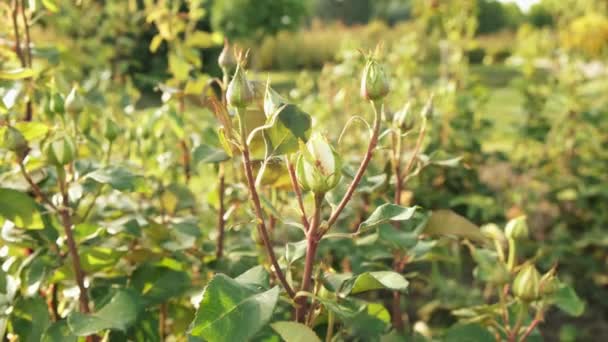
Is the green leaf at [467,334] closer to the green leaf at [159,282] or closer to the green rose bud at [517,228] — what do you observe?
the green rose bud at [517,228]

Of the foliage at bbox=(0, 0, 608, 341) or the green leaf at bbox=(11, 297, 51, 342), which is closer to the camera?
the foliage at bbox=(0, 0, 608, 341)

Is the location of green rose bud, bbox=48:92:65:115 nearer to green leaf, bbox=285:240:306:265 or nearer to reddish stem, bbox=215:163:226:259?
reddish stem, bbox=215:163:226:259

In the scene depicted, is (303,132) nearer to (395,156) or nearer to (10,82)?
(395,156)

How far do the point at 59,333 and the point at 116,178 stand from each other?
0.62ft

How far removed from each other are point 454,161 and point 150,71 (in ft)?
16.2

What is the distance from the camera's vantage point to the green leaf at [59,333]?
75cm

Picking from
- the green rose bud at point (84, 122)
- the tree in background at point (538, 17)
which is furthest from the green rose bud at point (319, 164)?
the tree in background at point (538, 17)

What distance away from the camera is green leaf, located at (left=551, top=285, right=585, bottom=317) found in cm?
97

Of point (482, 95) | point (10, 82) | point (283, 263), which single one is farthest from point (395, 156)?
point (482, 95)

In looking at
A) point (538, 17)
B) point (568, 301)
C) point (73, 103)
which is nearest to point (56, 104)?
point (73, 103)

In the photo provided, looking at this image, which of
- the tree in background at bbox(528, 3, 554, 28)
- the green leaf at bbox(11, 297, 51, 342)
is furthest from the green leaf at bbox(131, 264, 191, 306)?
the tree in background at bbox(528, 3, 554, 28)

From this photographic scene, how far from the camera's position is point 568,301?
38.7 inches

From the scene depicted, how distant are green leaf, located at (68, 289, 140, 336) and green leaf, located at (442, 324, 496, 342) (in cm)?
43

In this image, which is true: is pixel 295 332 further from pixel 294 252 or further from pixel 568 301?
pixel 568 301
